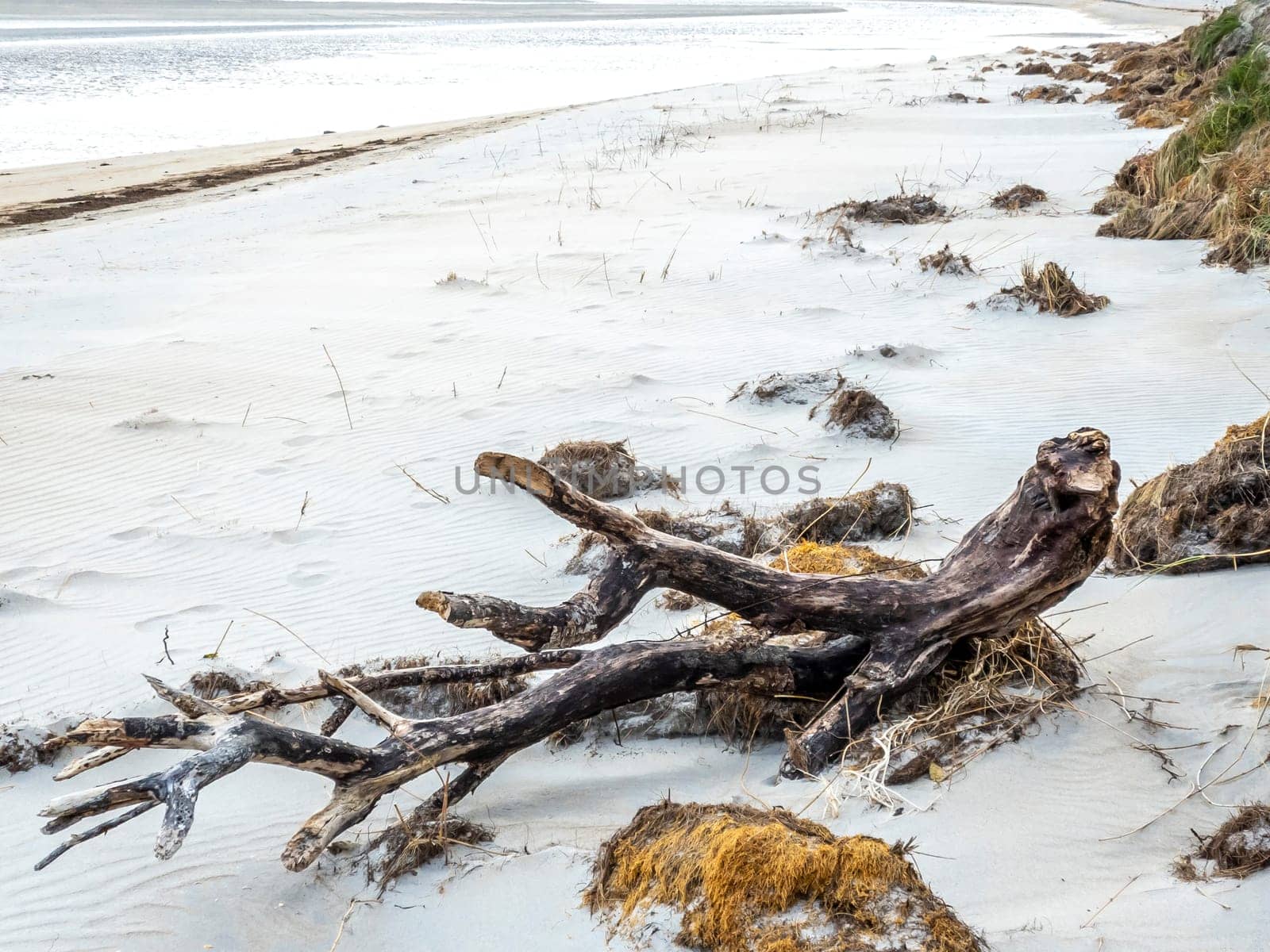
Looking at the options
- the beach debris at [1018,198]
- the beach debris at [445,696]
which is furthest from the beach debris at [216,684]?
the beach debris at [1018,198]

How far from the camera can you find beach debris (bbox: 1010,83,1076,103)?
1717cm

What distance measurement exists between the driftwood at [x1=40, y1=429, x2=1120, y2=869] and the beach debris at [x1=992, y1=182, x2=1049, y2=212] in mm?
7932

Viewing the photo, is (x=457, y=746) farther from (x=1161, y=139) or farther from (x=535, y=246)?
(x=1161, y=139)

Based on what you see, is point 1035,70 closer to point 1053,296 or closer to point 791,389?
point 1053,296

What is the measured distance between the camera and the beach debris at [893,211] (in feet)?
31.9

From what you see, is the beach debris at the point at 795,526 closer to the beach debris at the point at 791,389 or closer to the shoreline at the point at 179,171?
the beach debris at the point at 791,389

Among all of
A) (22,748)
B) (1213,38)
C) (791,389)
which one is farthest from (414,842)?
(1213,38)

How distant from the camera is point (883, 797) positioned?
2.68 meters

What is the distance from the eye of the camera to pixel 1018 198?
10.1 meters

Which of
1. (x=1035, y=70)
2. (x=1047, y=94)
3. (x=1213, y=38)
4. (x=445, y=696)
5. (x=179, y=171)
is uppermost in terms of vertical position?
(x=1213, y=38)

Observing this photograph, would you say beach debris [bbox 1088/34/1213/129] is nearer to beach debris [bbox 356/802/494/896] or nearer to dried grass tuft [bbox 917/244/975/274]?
dried grass tuft [bbox 917/244/975/274]

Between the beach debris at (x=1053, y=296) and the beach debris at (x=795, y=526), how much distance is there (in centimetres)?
316

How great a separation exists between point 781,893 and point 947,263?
6802 mm

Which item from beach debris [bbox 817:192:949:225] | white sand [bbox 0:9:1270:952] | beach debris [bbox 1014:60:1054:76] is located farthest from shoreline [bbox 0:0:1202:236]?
beach debris [bbox 817:192:949:225]
